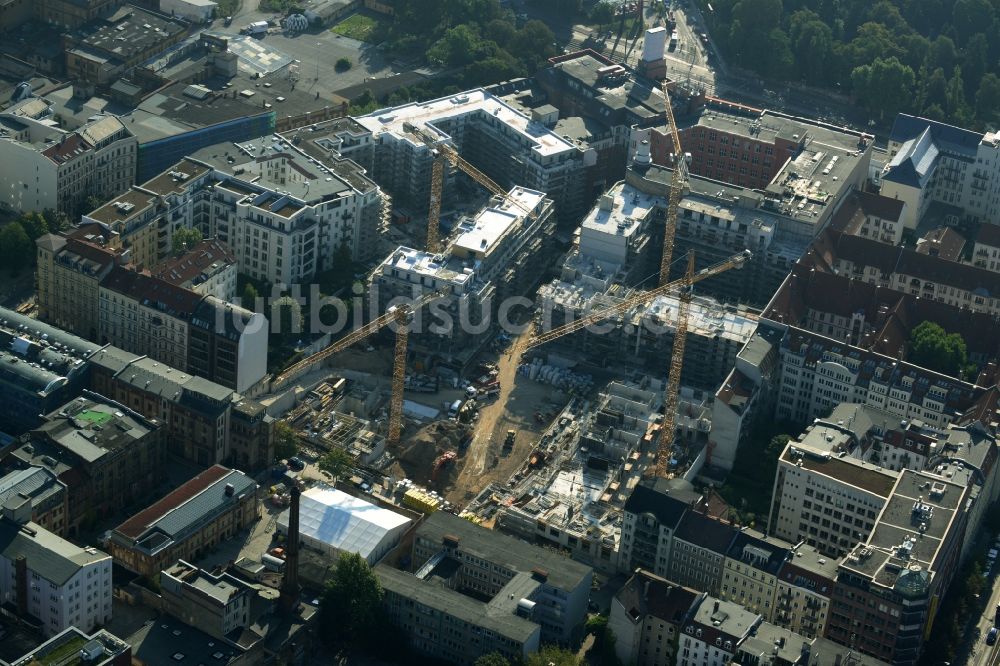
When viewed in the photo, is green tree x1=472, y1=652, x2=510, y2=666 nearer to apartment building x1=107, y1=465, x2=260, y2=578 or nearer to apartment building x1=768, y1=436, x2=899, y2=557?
apartment building x1=107, y1=465, x2=260, y2=578

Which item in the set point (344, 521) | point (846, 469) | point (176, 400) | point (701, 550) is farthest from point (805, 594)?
point (176, 400)

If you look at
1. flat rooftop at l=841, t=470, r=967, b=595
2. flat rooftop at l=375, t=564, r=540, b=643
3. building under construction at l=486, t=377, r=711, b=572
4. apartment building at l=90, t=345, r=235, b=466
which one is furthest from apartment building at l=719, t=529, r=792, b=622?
apartment building at l=90, t=345, r=235, b=466

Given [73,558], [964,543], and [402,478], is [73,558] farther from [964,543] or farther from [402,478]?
[964,543]

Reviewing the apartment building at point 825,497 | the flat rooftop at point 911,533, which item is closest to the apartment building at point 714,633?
the flat rooftop at point 911,533

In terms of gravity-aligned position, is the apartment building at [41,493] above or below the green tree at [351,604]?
above

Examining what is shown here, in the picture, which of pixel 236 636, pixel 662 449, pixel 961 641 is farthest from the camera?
pixel 662 449

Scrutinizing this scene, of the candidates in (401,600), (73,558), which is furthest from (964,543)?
(73,558)

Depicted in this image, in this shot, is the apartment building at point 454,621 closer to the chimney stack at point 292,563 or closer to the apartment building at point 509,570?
the apartment building at point 509,570
